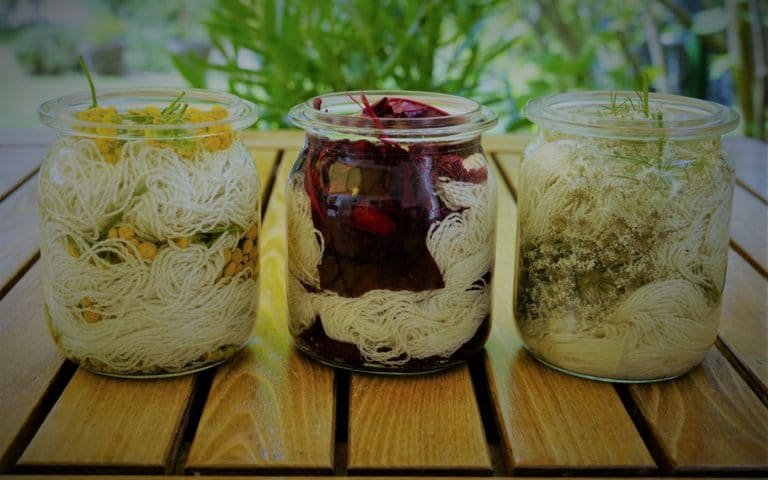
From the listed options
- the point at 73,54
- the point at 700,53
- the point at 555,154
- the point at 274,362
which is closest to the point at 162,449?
the point at 274,362

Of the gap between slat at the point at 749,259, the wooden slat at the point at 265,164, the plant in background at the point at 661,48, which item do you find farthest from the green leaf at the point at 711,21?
the wooden slat at the point at 265,164

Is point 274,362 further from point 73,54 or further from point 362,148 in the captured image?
point 73,54

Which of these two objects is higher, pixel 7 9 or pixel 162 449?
pixel 7 9

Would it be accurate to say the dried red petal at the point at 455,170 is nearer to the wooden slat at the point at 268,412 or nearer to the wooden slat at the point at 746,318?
the wooden slat at the point at 268,412

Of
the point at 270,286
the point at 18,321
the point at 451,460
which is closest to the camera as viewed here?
the point at 451,460

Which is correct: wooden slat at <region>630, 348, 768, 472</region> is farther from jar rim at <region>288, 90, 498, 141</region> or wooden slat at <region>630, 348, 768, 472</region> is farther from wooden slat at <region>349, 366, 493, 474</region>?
jar rim at <region>288, 90, 498, 141</region>

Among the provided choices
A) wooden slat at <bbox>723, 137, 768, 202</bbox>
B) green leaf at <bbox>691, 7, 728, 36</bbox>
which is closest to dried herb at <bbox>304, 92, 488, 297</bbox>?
wooden slat at <bbox>723, 137, 768, 202</bbox>

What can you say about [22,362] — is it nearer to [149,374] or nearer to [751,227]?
[149,374]
